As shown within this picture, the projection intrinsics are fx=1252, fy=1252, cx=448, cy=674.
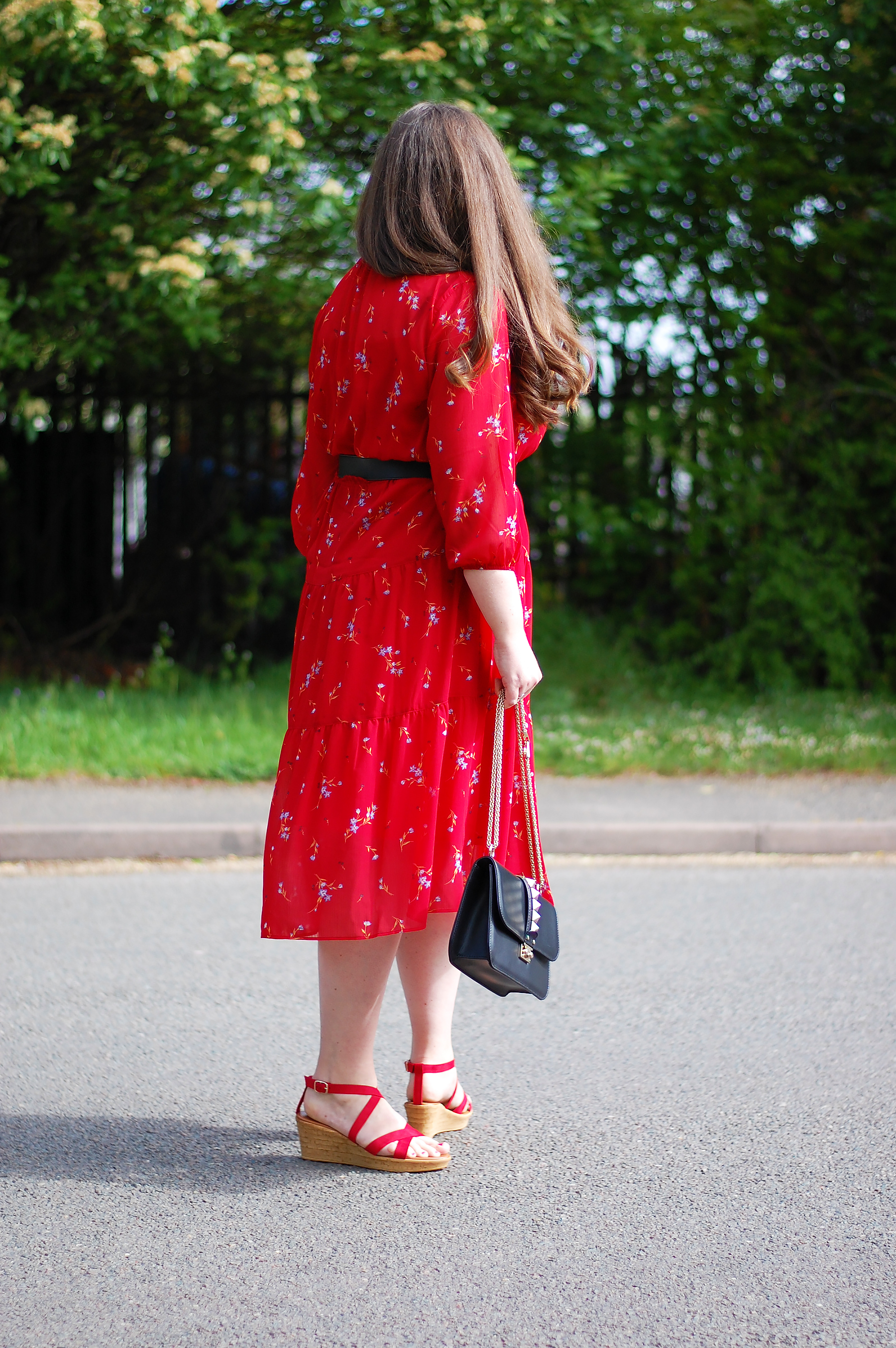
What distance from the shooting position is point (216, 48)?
612cm

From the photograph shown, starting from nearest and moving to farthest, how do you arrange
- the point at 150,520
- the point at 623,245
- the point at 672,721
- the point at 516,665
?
1. the point at 516,665
2. the point at 672,721
3. the point at 623,245
4. the point at 150,520

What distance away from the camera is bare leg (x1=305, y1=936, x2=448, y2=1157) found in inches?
98.0

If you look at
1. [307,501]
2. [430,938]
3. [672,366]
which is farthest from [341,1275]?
[672,366]

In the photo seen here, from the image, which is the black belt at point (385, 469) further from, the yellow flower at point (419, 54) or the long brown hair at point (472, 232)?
the yellow flower at point (419, 54)

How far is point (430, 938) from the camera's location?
260 centimetres

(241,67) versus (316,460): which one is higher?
(241,67)

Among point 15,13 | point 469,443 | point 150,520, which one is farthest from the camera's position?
point 150,520

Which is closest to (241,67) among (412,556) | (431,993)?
(412,556)

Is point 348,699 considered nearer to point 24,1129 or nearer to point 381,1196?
point 381,1196

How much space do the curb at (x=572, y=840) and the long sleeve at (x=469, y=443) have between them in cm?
332

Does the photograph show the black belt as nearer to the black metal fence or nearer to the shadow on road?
the shadow on road

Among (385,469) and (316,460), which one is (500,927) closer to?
(385,469)

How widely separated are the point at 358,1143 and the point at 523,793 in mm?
784

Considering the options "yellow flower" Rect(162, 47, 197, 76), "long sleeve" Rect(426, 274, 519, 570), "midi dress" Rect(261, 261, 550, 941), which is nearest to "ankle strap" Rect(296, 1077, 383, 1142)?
"midi dress" Rect(261, 261, 550, 941)
